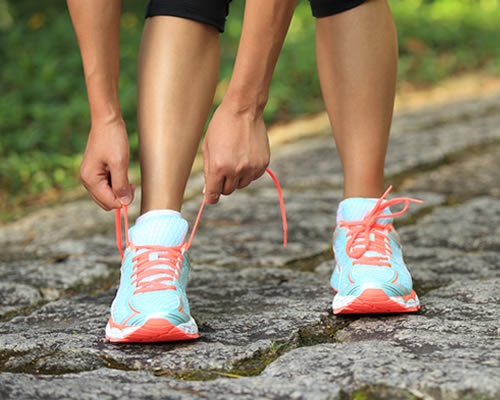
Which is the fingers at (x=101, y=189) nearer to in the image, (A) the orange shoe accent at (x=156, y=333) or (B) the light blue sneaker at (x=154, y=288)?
(B) the light blue sneaker at (x=154, y=288)

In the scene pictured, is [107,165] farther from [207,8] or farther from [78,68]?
[78,68]

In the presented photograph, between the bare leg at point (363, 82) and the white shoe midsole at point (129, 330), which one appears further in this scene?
the bare leg at point (363, 82)

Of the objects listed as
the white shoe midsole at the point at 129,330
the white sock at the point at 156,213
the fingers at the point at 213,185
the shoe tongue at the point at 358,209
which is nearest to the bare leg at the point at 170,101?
the white sock at the point at 156,213

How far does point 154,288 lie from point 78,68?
12.0ft

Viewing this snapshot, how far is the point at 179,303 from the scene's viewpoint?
3.90 ft

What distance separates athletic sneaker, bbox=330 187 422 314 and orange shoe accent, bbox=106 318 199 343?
33 centimetres

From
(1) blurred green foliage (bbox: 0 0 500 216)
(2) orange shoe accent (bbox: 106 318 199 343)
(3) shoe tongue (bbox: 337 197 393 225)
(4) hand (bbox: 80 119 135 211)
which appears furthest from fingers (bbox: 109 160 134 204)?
(1) blurred green foliage (bbox: 0 0 500 216)

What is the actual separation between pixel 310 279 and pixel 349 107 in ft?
1.54

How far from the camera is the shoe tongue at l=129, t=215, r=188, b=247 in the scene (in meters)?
1.25

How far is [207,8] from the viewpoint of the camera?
133cm

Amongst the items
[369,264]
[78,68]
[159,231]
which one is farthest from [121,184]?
[78,68]

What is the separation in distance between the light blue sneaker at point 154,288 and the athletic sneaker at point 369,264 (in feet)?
1.04

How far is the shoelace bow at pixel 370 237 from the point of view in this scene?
1339 millimetres

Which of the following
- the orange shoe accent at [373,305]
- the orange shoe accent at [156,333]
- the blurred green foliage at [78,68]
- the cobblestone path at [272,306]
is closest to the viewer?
the cobblestone path at [272,306]
